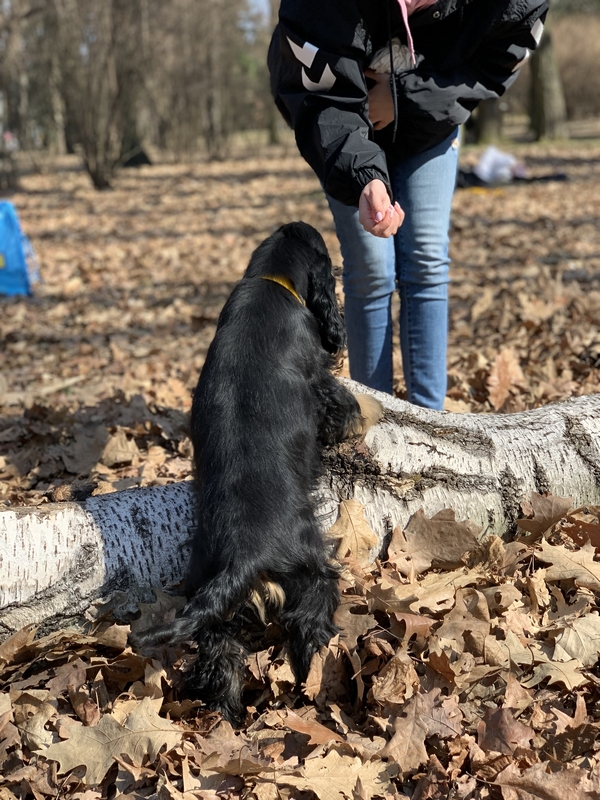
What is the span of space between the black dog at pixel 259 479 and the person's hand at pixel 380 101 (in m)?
0.79

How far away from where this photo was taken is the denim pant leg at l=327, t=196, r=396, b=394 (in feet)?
10.9

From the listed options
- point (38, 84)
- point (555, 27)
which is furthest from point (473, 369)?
point (555, 27)

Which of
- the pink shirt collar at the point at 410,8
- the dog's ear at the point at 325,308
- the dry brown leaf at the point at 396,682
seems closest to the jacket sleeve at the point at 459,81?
the pink shirt collar at the point at 410,8

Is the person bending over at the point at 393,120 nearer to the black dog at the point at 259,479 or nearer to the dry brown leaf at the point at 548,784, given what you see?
the black dog at the point at 259,479

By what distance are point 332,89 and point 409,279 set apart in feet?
3.14

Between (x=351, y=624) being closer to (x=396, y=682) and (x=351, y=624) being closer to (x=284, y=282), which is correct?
(x=396, y=682)

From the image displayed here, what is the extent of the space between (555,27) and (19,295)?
3227cm

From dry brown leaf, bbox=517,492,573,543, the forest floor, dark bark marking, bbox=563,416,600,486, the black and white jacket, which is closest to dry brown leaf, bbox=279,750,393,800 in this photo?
the forest floor

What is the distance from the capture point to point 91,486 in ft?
11.3

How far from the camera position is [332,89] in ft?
9.70

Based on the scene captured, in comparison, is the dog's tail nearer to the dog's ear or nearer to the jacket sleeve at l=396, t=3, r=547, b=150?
the dog's ear

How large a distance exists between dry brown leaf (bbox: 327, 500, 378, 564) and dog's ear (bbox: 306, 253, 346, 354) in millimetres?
656

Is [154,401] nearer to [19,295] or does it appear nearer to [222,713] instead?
[222,713]

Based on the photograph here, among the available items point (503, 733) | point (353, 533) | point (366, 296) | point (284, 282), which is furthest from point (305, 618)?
point (366, 296)
